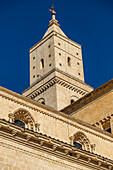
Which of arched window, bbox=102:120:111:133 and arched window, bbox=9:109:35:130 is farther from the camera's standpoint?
arched window, bbox=102:120:111:133

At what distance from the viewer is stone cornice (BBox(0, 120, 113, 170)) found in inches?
727

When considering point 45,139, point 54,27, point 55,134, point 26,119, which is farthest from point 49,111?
point 54,27

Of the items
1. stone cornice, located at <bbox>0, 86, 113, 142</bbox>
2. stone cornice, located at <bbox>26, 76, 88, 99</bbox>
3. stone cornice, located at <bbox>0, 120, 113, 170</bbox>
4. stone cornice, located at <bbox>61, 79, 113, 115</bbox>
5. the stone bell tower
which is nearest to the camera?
stone cornice, located at <bbox>0, 120, 113, 170</bbox>

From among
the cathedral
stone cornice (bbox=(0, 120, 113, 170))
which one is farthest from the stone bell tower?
stone cornice (bbox=(0, 120, 113, 170))

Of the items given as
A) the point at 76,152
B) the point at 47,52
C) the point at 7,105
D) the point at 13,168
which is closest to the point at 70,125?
the point at 76,152

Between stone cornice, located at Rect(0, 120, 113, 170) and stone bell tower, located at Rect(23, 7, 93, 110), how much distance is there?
887 inches

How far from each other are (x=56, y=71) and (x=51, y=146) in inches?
1126

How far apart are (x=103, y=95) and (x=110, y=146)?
7.70m

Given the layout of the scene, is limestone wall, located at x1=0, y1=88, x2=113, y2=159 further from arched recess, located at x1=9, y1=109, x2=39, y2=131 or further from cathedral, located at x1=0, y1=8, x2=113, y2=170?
arched recess, located at x1=9, y1=109, x2=39, y2=131

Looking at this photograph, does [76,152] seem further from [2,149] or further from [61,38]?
[61,38]

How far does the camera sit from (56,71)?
158ft

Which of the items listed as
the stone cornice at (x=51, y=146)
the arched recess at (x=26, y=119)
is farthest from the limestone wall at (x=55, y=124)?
the stone cornice at (x=51, y=146)

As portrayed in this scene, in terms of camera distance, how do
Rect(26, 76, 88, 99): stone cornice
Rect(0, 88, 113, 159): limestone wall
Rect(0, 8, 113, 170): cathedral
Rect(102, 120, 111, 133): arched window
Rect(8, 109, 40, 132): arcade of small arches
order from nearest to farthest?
Rect(0, 8, 113, 170): cathedral, Rect(0, 88, 113, 159): limestone wall, Rect(8, 109, 40, 132): arcade of small arches, Rect(102, 120, 111, 133): arched window, Rect(26, 76, 88, 99): stone cornice

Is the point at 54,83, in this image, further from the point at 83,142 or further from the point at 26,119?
the point at 26,119
